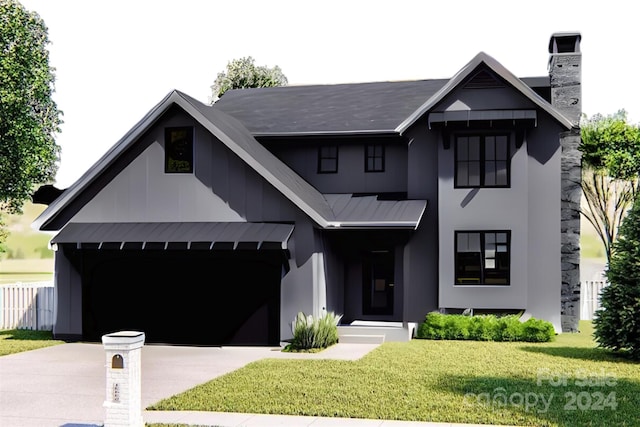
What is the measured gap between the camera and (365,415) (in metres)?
11.5

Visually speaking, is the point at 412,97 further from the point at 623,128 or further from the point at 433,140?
the point at 623,128

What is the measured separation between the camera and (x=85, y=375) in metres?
15.8

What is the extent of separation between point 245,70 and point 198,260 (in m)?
29.9

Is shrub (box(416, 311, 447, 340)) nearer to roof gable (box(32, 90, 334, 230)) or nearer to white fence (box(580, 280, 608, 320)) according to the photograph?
roof gable (box(32, 90, 334, 230))

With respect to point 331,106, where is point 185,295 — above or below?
below

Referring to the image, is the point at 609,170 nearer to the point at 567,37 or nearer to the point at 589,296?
the point at 589,296

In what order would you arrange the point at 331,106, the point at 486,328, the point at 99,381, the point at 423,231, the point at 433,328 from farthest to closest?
the point at 331,106
the point at 423,231
the point at 433,328
the point at 486,328
the point at 99,381

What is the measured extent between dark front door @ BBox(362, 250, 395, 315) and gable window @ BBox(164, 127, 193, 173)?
6560 mm

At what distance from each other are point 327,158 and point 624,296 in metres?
11.0

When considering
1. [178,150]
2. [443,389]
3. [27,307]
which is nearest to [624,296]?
[443,389]

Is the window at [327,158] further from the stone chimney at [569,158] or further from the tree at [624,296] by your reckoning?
the tree at [624,296]

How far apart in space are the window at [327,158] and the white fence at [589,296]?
395 inches

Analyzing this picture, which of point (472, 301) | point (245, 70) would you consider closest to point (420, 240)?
point (472, 301)

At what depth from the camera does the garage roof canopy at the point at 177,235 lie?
2005 cm
